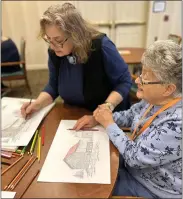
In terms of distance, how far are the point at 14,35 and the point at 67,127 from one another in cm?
377

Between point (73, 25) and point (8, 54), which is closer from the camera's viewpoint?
point (73, 25)

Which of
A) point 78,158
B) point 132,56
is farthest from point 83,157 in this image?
point 132,56

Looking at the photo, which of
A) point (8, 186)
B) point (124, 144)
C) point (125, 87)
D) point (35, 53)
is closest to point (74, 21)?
point (125, 87)

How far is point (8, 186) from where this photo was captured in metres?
0.82

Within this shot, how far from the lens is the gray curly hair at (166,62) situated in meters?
0.87

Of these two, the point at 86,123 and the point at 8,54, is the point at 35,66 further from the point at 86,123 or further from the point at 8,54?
the point at 86,123

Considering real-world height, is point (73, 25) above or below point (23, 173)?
above

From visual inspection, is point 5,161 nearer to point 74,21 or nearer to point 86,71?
point 86,71

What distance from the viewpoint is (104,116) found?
1135 millimetres

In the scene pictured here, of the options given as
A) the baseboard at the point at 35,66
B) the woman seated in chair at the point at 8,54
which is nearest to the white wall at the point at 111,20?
the baseboard at the point at 35,66

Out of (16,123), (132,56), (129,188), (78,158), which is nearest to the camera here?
(78,158)

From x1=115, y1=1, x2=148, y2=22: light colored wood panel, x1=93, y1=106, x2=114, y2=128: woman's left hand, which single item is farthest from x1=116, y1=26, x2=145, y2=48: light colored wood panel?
x1=93, y1=106, x2=114, y2=128: woman's left hand

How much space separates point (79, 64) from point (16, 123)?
48 cm

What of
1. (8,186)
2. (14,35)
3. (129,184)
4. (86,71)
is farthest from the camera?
(14,35)
